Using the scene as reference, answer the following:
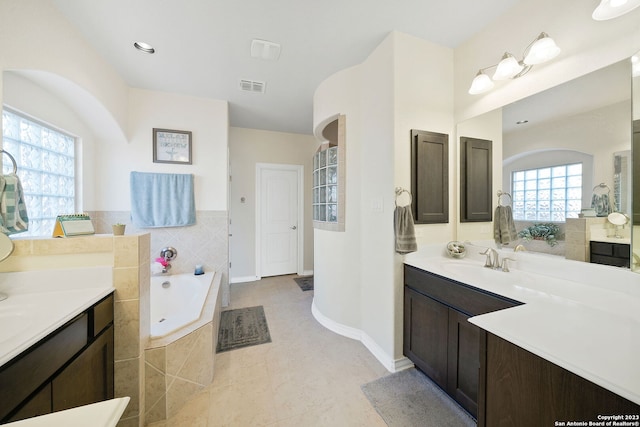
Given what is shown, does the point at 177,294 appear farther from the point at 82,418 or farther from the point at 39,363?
the point at 82,418

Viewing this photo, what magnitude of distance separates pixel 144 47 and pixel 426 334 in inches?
125

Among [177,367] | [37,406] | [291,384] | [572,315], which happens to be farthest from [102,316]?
[572,315]

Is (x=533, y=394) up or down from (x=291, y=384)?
up

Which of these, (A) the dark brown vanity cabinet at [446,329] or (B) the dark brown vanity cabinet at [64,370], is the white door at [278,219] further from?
(B) the dark brown vanity cabinet at [64,370]

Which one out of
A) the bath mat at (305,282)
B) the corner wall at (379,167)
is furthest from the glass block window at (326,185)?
the bath mat at (305,282)

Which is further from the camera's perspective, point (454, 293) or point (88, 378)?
point (454, 293)

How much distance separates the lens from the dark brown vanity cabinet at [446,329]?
1.23m

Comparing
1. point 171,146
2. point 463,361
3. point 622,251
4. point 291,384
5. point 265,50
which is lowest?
point 291,384

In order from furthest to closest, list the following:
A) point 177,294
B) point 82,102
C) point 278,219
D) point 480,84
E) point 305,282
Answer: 1. point 278,219
2. point 305,282
3. point 177,294
4. point 82,102
5. point 480,84

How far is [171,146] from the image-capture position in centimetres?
272

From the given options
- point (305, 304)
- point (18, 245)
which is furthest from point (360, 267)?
point (18, 245)

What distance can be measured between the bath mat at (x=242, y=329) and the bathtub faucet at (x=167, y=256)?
83 cm

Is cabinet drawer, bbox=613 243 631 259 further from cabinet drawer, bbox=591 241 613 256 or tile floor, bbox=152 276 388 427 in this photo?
tile floor, bbox=152 276 388 427

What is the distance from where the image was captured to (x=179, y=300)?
2.43 m
